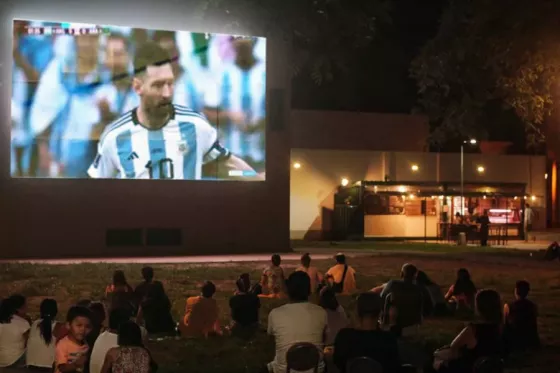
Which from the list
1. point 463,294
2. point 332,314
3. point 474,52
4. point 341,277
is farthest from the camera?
point 341,277

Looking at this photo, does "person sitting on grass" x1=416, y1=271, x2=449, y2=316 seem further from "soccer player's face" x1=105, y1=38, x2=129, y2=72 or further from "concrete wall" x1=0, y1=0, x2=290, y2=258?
"soccer player's face" x1=105, y1=38, x2=129, y2=72

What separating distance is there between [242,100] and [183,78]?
7.93 feet

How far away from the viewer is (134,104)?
92.6ft

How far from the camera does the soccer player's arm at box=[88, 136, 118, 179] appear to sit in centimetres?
2798

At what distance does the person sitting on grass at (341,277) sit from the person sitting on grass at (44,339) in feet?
24.2

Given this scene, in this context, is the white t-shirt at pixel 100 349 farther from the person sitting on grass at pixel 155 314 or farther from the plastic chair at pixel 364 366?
the person sitting on grass at pixel 155 314

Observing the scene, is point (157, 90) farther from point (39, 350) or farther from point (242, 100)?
point (39, 350)

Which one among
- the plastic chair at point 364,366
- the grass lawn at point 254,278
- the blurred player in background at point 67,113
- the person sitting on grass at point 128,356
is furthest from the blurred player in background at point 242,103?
the plastic chair at point 364,366

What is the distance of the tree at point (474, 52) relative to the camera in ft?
41.6

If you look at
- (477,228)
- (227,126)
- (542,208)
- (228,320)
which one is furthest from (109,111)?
(542,208)

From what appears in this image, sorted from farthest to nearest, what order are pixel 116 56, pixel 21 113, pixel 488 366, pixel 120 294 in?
1. pixel 116 56
2. pixel 21 113
3. pixel 120 294
4. pixel 488 366

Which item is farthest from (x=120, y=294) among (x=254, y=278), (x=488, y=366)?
(x=254, y=278)

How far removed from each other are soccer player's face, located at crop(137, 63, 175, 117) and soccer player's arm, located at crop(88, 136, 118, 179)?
6.28 feet

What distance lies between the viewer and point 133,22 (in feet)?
95.7
